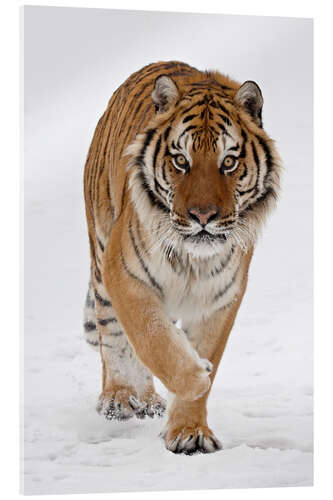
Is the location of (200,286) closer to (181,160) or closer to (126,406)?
(181,160)

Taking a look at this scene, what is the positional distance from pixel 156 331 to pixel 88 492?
30.6 inches

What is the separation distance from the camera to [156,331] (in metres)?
3.58

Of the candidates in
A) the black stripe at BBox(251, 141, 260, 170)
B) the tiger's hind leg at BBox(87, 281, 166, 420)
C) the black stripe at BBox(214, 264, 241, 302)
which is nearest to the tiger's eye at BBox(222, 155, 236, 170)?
the black stripe at BBox(251, 141, 260, 170)

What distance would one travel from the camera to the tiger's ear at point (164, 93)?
147 inches

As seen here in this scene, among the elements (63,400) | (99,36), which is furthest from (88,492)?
(99,36)

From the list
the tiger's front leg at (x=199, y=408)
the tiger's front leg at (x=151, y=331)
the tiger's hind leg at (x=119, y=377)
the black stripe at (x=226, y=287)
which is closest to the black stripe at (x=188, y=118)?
the tiger's front leg at (x=151, y=331)

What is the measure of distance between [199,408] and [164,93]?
1.29 metres

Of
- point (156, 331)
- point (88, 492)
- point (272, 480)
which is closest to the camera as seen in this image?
point (156, 331)

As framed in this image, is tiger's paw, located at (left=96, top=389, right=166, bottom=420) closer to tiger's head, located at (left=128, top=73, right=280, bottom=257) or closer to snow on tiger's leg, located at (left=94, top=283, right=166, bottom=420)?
snow on tiger's leg, located at (left=94, top=283, right=166, bottom=420)

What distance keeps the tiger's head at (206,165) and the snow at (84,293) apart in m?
0.27

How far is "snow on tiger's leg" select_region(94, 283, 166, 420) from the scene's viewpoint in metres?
4.19

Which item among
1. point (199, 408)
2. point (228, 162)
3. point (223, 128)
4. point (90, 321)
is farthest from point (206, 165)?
point (90, 321)

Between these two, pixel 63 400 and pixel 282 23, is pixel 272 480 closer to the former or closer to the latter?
pixel 63 400

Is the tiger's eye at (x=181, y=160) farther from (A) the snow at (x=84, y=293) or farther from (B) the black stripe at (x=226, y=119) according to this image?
(A) the snow at (x=84, y=293)
